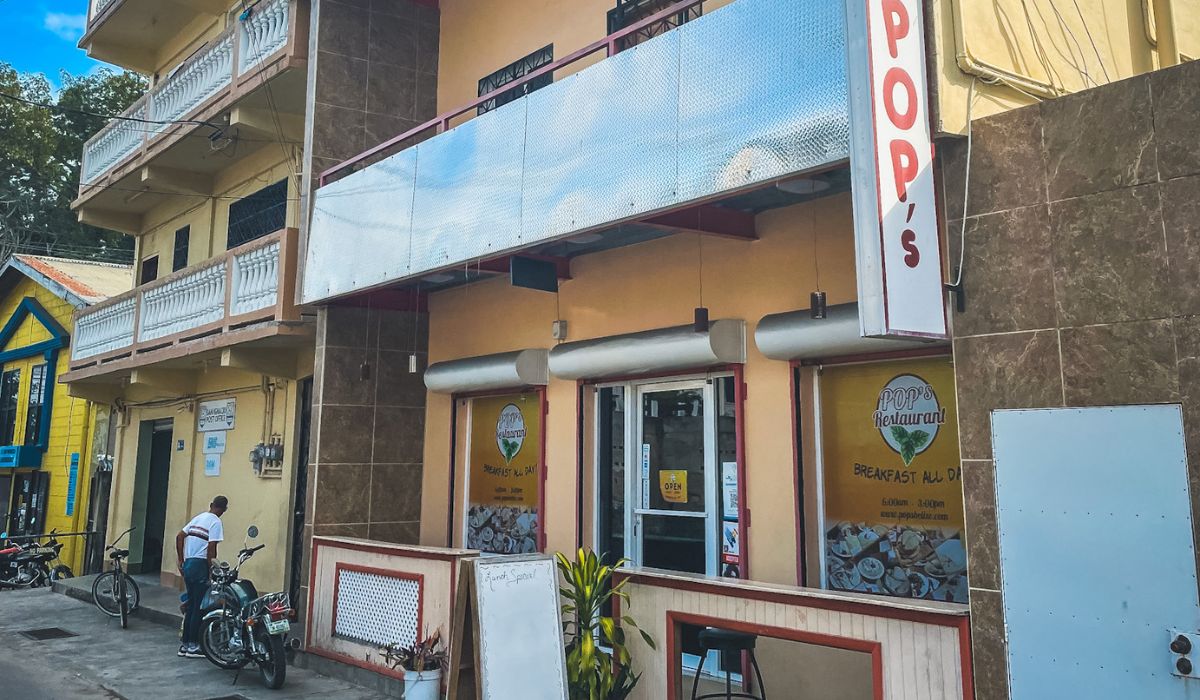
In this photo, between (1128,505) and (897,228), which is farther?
(897,228)

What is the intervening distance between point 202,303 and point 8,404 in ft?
51.7

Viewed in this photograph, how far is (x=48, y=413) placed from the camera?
21.9m

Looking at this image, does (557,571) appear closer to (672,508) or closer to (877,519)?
(672,508)

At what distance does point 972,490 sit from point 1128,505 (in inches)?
28.6

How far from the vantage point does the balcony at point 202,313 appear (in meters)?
10.8

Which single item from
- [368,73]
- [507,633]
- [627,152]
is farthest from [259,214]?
[507,633]

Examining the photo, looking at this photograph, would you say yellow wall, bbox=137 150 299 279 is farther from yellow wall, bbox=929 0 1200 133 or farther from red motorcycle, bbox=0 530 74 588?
yellow wall, bbox=929 0 1200 133

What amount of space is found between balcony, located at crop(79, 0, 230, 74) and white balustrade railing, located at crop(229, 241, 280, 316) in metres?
6.59

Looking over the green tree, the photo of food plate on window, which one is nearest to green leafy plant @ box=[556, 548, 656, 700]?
the photo of food plate on window

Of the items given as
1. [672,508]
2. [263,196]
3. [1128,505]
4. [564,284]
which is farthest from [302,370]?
[1128,505]

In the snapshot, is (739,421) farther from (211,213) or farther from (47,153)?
(47,153)

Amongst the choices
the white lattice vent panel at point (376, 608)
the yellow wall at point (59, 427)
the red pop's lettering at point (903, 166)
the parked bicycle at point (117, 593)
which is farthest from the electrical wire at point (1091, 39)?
the yellow wall at point (59, 427)

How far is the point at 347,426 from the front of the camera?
10359 mm

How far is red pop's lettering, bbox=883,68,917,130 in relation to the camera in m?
4.66
